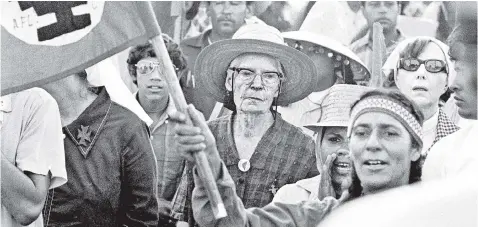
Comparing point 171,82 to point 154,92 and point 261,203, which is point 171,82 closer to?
point 261,203

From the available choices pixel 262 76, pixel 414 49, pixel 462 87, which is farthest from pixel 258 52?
pixel 462 87

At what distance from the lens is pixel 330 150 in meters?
3.52

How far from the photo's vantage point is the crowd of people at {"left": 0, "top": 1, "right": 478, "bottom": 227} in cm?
290

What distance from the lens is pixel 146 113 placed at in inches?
158

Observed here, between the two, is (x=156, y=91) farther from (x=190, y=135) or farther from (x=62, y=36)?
(x=190, y=135)

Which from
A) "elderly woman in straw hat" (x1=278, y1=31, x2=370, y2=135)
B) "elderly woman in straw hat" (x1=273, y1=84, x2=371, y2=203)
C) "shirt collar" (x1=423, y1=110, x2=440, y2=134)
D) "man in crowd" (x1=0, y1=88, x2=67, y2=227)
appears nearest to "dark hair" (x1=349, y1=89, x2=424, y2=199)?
"elderly woman in straw hat" (x1=273, y1=84, x2=371, y2=203)

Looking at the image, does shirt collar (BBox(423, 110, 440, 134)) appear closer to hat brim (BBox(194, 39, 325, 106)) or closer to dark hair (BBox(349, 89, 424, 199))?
hat brim (BBox(194, 39, 325, 106))

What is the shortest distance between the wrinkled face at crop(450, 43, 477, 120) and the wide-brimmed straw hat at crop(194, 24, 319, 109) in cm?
84

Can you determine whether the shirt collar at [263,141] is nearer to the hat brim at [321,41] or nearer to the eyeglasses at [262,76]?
the eyeglasses at [262,76]

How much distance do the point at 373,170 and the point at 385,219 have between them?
220cm

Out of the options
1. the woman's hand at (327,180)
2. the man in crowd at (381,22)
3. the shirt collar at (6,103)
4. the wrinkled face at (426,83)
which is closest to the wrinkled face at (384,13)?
the man in crowd at (381,22)

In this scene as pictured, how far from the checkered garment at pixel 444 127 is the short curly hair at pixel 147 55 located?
3.86ft

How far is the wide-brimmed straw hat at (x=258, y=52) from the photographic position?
3770 mm

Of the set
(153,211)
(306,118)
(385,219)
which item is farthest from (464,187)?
(306,118)
